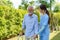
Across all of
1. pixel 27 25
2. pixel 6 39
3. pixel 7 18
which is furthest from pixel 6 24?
pixel 27 25

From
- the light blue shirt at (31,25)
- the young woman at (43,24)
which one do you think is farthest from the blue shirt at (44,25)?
the light blue shirt at (31,25)

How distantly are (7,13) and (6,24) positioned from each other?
3.17ft

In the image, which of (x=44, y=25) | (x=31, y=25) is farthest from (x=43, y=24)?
(x=31, y=25)

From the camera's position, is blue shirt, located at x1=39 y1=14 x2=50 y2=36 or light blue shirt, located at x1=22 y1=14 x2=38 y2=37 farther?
light blue shirt, located at x1=22 y1=14 x2=38 y2=37

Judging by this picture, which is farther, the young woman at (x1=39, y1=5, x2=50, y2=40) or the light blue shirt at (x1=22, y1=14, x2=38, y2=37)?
the light blue shirt at (x1=22, y1=14, x2=38, y2=37)

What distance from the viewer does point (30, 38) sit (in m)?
5.69

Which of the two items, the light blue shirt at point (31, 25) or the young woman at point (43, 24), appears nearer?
the young woman at point (43, 24)

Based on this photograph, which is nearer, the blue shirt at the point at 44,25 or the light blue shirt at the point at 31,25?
the blue shirt at the point at 44,25

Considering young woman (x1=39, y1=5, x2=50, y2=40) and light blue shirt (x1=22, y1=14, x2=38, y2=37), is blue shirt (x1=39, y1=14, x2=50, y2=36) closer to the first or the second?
young woman (x1=39, y1=5, x2=50, y2=40)

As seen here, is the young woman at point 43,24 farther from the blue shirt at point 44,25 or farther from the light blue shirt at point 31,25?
the light blue shirt at point 31,25

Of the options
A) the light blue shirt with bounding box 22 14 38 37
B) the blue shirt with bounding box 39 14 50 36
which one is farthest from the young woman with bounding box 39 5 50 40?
the light blue shirt with bounding box 22 14 38 37

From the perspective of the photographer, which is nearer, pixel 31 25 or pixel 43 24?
pixel 43 24

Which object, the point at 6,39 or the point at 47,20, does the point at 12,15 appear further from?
the point at 47,20

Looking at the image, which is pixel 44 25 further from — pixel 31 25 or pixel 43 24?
Result: pixel 31 25
